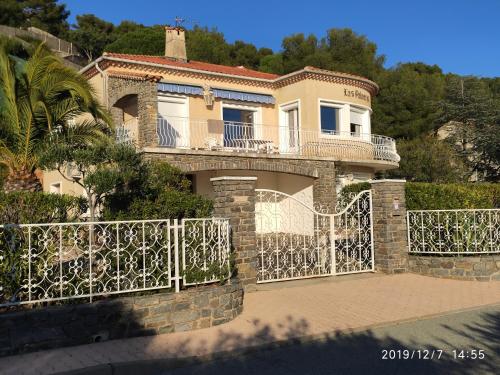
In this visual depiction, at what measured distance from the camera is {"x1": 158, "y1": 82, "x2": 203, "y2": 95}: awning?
1667cm

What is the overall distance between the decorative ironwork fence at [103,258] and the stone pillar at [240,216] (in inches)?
40.1

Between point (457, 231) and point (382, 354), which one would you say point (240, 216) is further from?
point (457, 231)

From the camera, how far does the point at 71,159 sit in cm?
758

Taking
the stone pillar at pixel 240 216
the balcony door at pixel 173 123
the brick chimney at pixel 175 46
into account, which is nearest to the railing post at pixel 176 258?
the stone pillar at pixel 240 216

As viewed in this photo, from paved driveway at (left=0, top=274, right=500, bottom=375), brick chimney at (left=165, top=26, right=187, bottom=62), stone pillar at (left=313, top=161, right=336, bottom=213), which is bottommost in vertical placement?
paved driveway at (left=0, top=274, right=500, bottom=375)

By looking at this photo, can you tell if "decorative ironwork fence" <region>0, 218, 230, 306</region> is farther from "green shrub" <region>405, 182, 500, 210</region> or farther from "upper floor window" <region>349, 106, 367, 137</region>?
"upper floor window" <region>349, 106, 367, 137</region>

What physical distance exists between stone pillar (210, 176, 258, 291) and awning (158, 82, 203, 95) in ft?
29.9

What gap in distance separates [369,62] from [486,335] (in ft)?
96.1

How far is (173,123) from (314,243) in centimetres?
875

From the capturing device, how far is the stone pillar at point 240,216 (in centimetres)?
838

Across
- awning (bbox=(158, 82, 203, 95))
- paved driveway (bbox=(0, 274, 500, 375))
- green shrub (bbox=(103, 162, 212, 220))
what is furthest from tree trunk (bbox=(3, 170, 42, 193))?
awning (bbox=(158, 82, 203, 95))

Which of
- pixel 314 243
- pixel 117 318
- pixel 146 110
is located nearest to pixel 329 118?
pixel 146 110

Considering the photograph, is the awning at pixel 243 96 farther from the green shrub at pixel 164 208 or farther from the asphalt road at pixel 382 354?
the asphalt road at pixel 382 354

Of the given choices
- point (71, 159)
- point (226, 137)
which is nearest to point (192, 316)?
point (71, 159)
